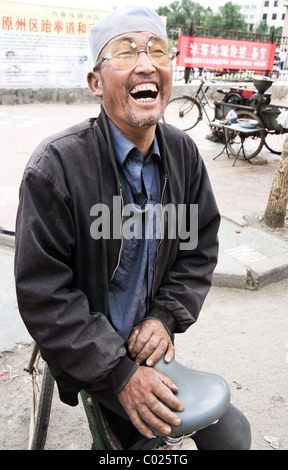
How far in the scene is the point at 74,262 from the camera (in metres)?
1.40

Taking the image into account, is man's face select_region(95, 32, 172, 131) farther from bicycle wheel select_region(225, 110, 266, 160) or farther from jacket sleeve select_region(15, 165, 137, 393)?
bicycle wheel select_region(225, 110, 266, 160)

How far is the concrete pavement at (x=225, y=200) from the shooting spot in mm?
3785

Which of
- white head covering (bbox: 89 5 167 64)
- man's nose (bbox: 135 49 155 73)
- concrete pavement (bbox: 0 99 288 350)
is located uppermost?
white head covering (bbox: 89 5 167 64)

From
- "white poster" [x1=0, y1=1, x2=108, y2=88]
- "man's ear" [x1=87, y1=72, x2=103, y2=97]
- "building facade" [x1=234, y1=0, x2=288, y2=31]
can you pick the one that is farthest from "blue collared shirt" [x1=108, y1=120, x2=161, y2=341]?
"building facade" [x1=234, y1=0, x2=288, y2=31]

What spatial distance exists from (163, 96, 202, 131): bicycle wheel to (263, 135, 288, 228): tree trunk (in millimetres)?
4599

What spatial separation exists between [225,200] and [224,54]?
9.98m

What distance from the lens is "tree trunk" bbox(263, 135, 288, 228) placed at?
4559mm

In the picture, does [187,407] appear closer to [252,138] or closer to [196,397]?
[196,397]

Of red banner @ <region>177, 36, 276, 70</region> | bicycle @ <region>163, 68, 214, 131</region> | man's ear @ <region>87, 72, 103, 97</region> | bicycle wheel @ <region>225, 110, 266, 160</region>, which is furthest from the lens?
red banner @ <region>177, 36, 276, 70</region>

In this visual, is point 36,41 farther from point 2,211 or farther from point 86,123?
point 86,123

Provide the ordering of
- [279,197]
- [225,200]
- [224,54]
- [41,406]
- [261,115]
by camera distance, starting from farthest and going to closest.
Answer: [224,54], [261,115], [225,200], [279,197], [41,406]

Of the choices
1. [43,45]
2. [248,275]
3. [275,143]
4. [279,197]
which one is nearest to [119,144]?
[248,275]

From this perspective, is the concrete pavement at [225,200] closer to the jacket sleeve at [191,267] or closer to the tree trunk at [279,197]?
the tree trunk at [279,197]

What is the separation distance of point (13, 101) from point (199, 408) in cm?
1093
